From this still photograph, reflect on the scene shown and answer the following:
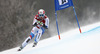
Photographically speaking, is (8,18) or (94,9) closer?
(8,18)

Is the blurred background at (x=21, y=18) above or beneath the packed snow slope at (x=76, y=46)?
above

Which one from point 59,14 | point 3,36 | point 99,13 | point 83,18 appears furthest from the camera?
point 99,13

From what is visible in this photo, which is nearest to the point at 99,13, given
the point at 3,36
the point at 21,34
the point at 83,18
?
the point at 83,18

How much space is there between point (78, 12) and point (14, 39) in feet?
22.6

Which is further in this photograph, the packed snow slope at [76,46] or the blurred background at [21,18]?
the blurred background at [21,18]

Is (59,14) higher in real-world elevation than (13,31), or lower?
higher

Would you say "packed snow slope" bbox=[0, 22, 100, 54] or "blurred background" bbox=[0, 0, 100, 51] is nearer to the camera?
"packed snow slope" bbox=[0, 22, 100, 54]

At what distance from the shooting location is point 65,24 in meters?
14.7

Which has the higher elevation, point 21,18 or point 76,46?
point 21,18

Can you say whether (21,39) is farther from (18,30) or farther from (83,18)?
(83,18)

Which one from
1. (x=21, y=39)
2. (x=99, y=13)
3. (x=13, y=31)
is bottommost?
(x=21, y=39)

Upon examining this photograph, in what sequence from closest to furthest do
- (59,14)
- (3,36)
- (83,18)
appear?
(3,36), (59,14), (83,18)

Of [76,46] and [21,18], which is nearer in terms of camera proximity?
[76,46]

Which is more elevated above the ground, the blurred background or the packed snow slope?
the blurred background
